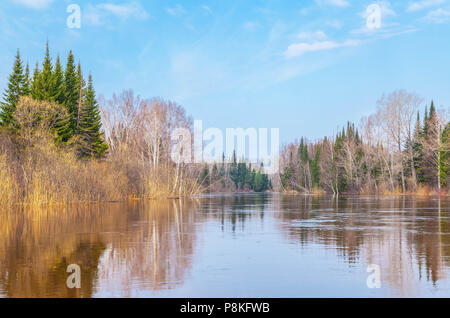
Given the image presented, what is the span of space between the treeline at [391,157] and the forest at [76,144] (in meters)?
29.1

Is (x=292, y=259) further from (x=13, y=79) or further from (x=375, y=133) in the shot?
(x=375, y=133)

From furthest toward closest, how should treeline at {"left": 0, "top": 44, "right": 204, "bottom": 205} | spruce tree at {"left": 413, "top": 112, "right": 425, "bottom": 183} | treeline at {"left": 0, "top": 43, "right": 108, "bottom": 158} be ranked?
1. spruce tree at {"left": 413, "top": 112, "right": 425, "bottom": 183}
2. treeline at {"left": 0, "top": 43, "right": 108, "bottom": 158}
3. treeline at {"left": 0, "top": 44, "right": 204, "bottom": 205}

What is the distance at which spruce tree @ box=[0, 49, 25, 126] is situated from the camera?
44.9 meters

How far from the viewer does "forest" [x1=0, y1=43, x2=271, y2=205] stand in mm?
31703

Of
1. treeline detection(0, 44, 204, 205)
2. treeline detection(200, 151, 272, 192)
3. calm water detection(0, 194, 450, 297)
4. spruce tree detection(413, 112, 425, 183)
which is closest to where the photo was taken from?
calm water detection(0, 194, 450, 297)

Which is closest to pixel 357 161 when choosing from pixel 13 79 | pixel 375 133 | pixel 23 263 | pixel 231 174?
pixel 375 133

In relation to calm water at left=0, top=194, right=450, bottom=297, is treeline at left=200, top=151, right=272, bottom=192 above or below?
above

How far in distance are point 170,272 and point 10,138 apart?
1329 inches

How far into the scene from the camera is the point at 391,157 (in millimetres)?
69750

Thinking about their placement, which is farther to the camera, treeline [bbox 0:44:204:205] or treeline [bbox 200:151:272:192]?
treeline [bbox 200:151:272:192]
